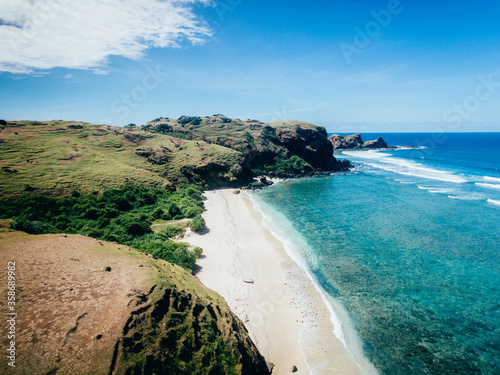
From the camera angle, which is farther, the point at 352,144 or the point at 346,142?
the point at 346,142

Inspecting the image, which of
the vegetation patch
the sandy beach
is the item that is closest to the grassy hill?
the vegetation patch

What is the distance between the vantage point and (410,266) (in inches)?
973

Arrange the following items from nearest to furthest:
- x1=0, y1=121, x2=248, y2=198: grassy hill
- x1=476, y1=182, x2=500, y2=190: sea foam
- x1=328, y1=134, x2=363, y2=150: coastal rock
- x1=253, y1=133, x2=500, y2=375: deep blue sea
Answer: x1=253, y1=133, x2=500, y2=375: deep blue sea < x1=0, y1=121, x2=248, y2=198: grassy hill < x1=476, y1=182, x2=500, y2=190: sea foam < x1=328, y1=134, x2=363, y2=150: coastal rock

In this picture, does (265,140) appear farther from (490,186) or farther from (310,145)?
(490,186)

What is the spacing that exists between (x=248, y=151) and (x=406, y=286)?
62024 mm

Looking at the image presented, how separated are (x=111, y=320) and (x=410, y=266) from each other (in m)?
27.8

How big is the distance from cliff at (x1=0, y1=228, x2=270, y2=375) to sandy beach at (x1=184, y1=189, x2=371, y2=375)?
356 centimetres

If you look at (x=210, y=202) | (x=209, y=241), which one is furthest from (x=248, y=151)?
(x=209, y=241)

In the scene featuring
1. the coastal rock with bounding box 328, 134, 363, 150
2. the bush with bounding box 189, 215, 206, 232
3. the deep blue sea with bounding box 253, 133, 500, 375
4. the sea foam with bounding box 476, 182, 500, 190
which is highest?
the coastal rock with bounding box 328, 134, 363, 150

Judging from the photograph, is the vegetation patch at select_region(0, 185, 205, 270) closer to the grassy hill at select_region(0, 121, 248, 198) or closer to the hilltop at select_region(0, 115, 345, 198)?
the grassy hill at select_region(0, 121, 248, 198)

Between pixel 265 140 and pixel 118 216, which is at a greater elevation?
pixel 265 140

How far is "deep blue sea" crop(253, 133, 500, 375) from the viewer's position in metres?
15.5

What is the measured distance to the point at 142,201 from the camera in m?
39.9

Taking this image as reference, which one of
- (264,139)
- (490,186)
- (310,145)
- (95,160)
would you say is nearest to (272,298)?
(95,160)
